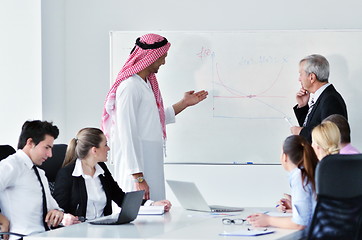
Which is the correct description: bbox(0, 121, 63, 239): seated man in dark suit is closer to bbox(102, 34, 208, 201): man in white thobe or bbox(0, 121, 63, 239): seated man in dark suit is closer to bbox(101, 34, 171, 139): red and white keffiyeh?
bbox(102, 34, 208, 201): man in white thobe

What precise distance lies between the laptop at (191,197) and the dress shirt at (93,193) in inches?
16.7

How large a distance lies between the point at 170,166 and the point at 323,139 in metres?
2.67

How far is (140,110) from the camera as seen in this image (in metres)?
4.44

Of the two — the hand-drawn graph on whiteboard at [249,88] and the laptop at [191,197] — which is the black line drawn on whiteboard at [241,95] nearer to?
the hand-drawn graph on whiteboard at [249,88]

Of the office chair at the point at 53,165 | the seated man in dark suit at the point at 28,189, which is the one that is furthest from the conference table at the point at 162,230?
the office chair at the point at 53,165

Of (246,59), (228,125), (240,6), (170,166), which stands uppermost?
(240,6)

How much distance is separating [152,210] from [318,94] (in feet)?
5.29

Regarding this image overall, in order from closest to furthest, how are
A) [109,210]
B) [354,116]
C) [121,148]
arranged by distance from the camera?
[109,210] < [121,148] < [354,116]

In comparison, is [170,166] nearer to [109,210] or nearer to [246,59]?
[246,59]

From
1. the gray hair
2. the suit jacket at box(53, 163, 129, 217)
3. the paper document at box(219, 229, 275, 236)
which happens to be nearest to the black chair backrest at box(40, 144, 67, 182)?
the suit jacket at box(53, 163, 129, 217)

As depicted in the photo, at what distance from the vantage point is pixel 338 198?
297cm

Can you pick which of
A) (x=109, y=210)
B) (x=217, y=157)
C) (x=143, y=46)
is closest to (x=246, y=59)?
(x=217, y=157)

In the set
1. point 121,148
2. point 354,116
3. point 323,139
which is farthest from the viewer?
point 354,116

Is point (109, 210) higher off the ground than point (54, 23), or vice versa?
point (54, 23)
